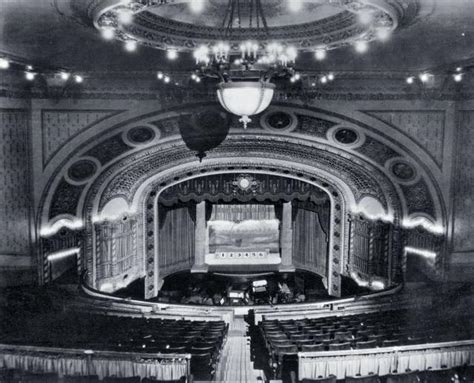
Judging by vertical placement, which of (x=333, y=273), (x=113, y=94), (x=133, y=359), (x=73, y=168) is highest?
(x=113, y=94)

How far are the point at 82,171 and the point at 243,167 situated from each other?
17.8 feet

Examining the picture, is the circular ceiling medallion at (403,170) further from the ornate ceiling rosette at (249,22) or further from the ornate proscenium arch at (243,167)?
the ornate ceiling rosette at (249,22)

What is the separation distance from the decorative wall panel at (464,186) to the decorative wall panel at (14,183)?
1042cm

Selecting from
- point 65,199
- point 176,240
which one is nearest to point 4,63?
point 65,199

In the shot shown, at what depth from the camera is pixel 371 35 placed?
20.7 feet

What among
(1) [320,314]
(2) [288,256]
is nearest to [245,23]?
(1) [320,314]

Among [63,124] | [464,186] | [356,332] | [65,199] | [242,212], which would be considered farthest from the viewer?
[242,212]

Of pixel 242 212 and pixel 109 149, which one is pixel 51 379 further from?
pixel 242 212

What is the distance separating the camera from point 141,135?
12.4 m

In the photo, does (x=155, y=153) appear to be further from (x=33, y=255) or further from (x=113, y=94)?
(x=33, y=255)

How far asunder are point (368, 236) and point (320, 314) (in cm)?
513

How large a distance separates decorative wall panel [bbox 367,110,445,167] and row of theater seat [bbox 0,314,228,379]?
6429mm


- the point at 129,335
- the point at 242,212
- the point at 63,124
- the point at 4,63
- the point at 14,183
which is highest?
the point at 4,63

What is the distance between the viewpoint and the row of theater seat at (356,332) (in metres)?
7.02
